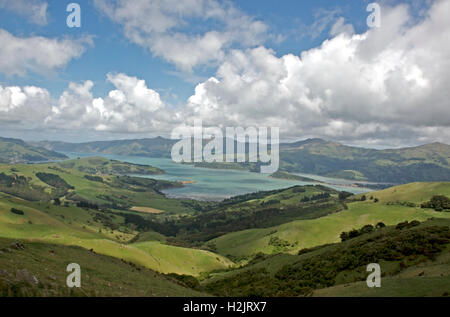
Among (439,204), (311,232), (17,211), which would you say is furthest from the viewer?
(439,204)

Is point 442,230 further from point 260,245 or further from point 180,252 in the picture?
point 260,245

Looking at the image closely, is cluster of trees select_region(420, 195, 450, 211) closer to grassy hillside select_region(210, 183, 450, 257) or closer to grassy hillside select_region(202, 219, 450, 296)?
grassy hillside select_region(210, 183, 450, 257)

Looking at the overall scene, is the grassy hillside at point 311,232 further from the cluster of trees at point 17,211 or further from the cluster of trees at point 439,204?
the cluster of trees at point 17,211
